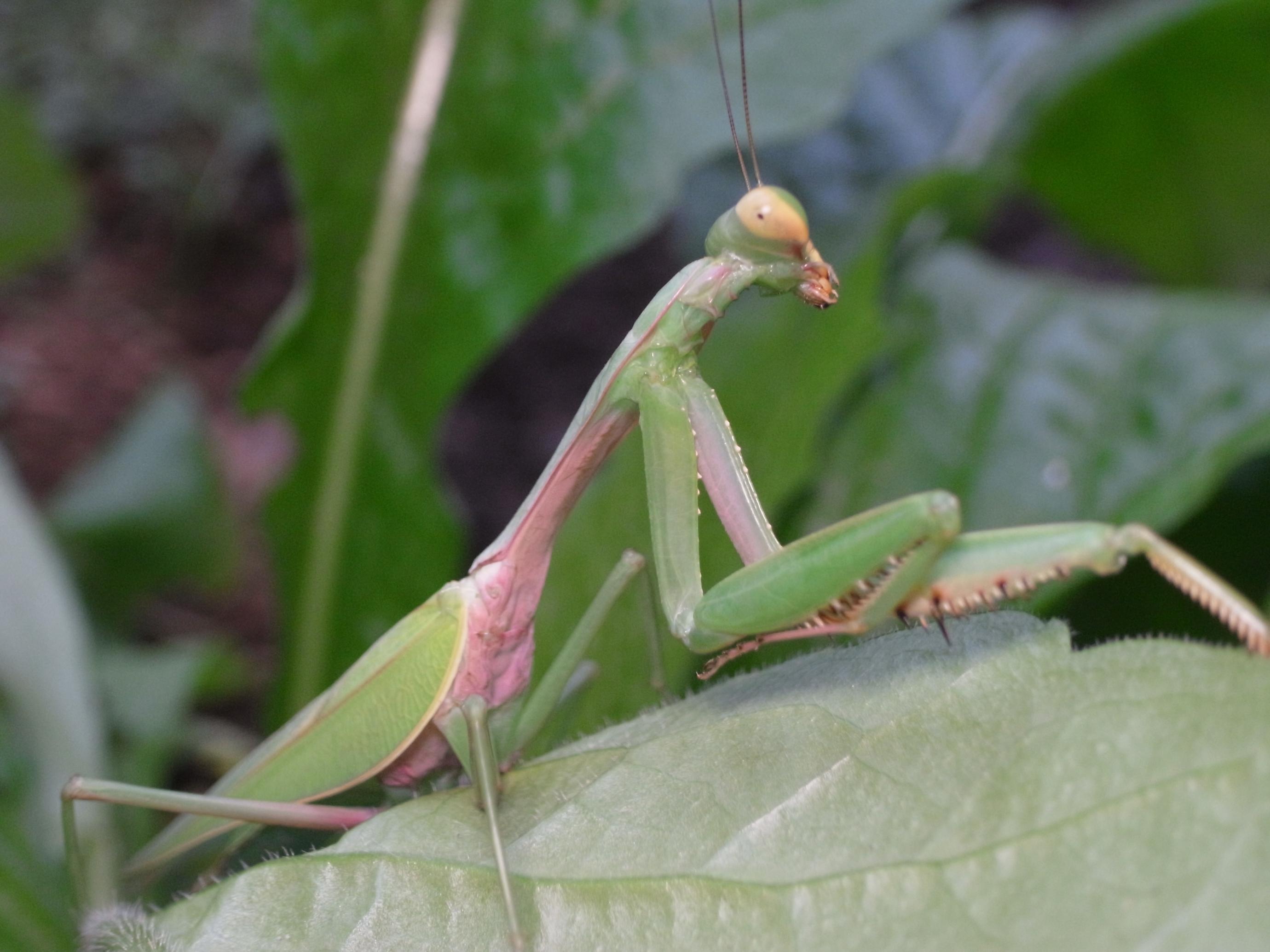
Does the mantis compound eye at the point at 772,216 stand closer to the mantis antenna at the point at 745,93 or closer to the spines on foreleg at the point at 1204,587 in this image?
the mantis antenna at the point at 745,93

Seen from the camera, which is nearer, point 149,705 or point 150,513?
point 149,705

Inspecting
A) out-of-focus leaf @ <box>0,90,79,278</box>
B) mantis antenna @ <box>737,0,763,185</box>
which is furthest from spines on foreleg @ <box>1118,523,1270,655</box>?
out-of-focus leaf @ <box>0,90,79,278</box>

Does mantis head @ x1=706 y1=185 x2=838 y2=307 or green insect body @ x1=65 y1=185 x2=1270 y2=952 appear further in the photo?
mantis head @ x1=706 y1=185 x2=838 y2=307

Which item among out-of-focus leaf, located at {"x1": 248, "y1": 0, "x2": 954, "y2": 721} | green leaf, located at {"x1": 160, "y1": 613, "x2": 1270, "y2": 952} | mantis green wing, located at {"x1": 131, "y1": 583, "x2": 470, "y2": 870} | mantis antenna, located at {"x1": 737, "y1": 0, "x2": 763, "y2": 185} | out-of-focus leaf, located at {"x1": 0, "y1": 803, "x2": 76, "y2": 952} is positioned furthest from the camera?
out-of-focus leaf, located at {"x1": 248, "y1": 0, "x2": 954, "y2": 721}

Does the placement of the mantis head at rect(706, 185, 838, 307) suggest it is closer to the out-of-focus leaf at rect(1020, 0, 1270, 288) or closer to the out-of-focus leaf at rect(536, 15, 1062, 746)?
the out-of-focus leaf at rect(536, 15, 1062, 746)

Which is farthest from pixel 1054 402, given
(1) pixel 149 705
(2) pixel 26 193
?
(2) pixel 26 193

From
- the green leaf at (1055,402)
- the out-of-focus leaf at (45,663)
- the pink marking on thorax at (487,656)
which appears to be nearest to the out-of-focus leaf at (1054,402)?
the green leaf at (1055,402)

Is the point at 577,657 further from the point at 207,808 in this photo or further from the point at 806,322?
the point at 806,322
